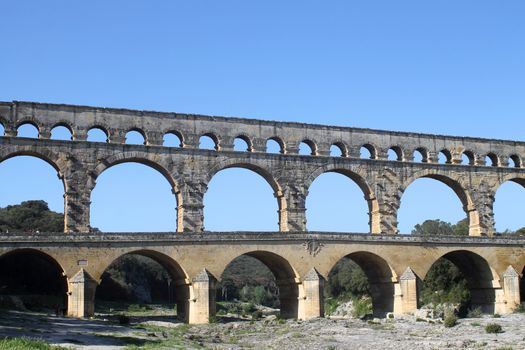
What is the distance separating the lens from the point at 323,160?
1727 inches

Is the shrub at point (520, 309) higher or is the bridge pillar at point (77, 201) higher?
the bridge pillar at point (77, 201)

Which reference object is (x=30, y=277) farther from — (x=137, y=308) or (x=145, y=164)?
(x=145, y=164)

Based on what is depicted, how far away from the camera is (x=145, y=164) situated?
41.0m

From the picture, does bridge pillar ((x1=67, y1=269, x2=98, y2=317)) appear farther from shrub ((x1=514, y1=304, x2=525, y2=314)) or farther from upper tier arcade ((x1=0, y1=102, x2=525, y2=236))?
shrub ((x1=514, y1=304, x2=525, y2=314))

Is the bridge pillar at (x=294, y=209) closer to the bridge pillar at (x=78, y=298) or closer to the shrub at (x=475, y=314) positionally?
the shrub at (x=475, y=314)

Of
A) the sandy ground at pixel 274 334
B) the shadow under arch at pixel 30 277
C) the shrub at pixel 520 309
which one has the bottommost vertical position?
the sandy ground at pixel 274 334

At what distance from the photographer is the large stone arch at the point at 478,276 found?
1743 inches

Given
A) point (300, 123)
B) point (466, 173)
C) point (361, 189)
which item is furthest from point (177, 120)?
point (466, 173)

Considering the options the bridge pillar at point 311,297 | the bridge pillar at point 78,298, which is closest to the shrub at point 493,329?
the bridge pillar at point 311,297

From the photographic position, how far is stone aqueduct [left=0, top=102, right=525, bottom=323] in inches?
1478

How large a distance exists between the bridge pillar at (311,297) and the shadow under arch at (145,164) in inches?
290

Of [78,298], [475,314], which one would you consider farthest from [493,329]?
[78,298]

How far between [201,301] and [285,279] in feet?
18.8

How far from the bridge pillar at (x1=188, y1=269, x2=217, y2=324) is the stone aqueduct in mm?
51
